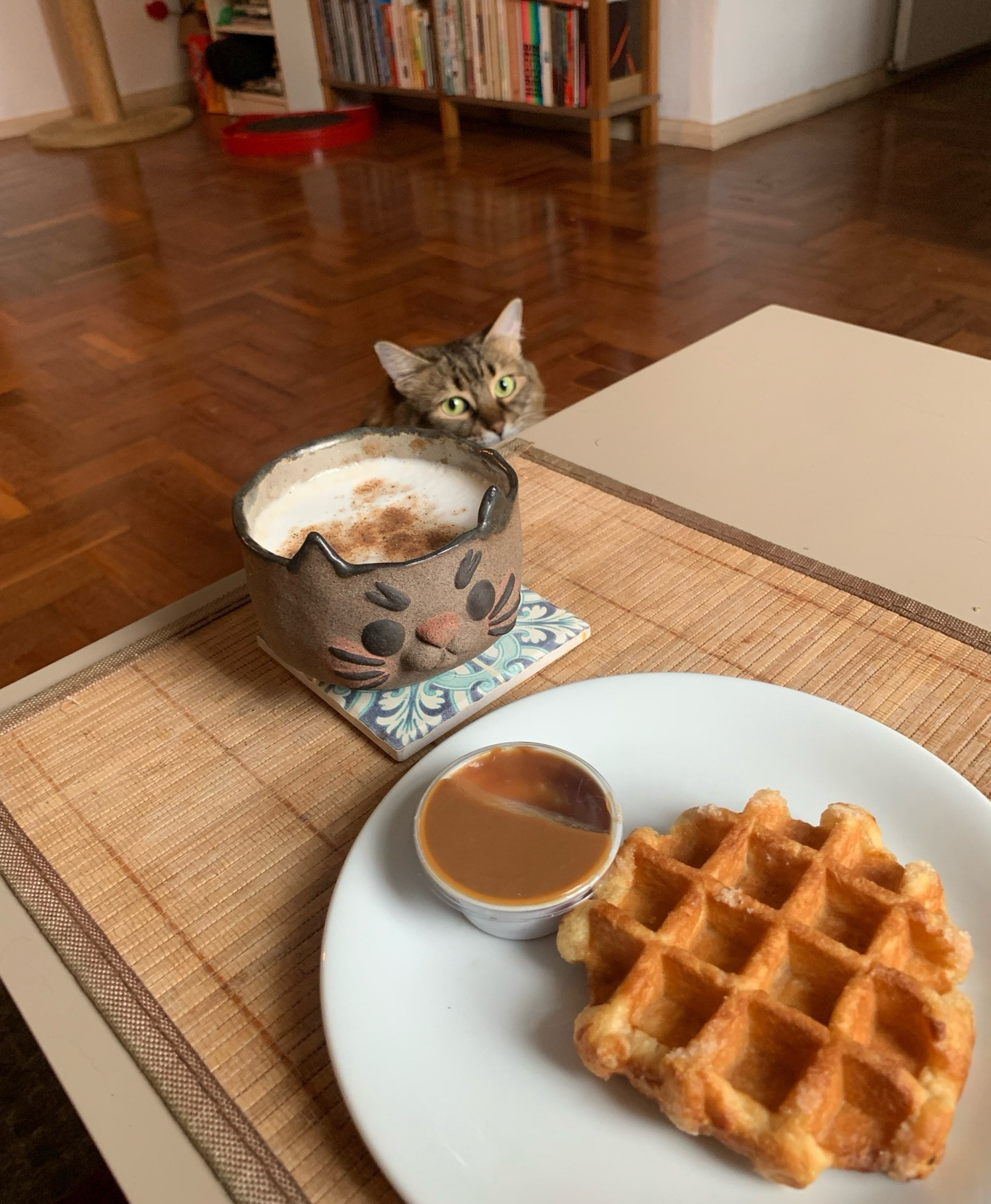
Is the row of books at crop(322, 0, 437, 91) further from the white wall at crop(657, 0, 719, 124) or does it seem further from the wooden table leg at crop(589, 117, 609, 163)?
the white wall at crop(657, 0, 719, 124)

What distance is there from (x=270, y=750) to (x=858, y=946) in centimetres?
36

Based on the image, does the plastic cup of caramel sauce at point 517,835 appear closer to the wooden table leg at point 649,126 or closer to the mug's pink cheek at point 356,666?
the mug's pink cheek at point 356,666

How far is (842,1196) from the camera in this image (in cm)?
37

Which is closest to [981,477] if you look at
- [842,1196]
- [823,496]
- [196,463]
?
[823,496]

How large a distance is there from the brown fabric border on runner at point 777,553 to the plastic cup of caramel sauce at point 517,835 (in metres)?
0.30

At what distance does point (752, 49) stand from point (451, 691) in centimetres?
311

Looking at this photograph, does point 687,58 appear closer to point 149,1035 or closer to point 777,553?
point 777,553

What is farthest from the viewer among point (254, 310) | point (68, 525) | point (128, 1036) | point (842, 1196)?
point (254, 310)

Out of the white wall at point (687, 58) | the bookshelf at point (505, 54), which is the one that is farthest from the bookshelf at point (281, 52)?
the white wall at point (687, 58)

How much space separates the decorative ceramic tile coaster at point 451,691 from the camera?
0.61 m

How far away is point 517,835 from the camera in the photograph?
1.58ft

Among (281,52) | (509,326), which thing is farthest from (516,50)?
(509,326)

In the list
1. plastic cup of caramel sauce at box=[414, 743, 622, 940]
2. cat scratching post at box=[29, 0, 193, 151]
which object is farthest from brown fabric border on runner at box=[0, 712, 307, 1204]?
cat scratching post at box=[29, 0, 193, 151]

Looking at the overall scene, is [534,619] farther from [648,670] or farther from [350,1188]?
[350,1188]
